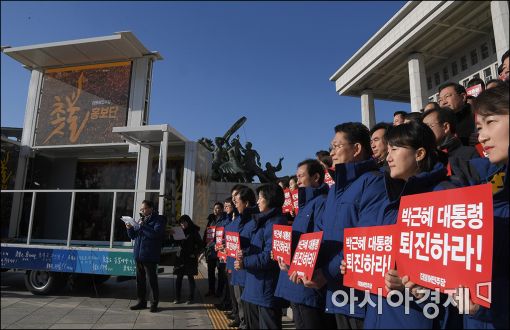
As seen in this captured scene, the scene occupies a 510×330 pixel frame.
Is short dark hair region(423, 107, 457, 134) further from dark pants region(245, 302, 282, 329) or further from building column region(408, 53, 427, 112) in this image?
building column region(408, 53, 427, 112)

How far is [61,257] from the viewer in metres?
5.96

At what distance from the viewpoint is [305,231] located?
283 cm

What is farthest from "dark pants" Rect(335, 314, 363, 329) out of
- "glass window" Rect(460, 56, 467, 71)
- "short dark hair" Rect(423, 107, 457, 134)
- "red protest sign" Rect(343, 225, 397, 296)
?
"glass window" Rect(460, 56, 467, 71)

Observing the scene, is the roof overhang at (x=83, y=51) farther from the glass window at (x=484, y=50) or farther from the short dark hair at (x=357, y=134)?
the glass window at (x=484, y=50)

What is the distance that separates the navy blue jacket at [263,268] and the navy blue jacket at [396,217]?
1191 millimetres

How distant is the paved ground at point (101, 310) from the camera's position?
2214 mm

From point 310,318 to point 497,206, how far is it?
141cm

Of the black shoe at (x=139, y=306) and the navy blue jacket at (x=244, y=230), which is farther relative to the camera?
the black shoe at (x=139, y=306)

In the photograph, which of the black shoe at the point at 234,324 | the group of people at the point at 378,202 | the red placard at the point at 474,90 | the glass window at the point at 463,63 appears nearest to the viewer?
the group of people at the point at 378,202

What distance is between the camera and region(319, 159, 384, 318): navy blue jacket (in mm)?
2205

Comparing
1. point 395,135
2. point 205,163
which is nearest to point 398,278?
point 395,135

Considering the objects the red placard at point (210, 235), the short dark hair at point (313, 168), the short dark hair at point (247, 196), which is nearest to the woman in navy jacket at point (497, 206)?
the short dark hair at point (313, 168)

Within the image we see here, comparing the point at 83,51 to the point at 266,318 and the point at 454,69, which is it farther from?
the point at 454,69

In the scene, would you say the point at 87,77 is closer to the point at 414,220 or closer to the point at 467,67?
the point at 414,220
